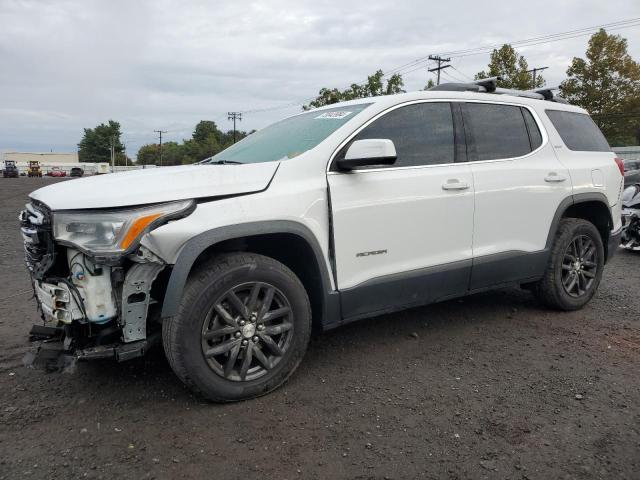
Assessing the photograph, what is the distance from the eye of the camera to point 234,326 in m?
2.83

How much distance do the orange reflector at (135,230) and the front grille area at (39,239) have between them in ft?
1.56

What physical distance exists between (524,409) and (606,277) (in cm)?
404

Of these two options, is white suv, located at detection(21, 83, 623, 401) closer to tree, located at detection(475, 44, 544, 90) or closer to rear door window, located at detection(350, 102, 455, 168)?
rear door window, located at detection(350, 102, 455, 168)

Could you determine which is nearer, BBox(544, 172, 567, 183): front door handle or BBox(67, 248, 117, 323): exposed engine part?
BBox(67, 248, 117, 323): exposed engine part

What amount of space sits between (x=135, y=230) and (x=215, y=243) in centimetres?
43

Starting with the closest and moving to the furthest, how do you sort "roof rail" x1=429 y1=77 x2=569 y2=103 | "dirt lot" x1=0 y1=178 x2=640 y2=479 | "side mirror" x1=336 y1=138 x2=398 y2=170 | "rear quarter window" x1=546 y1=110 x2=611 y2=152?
"dirt lot" x1=0 y1=178 x2=640 y2=479
"side mirror" x1=336 y1=138 x2=398 y2=170
"roof rail" x1=429 y1=77 x2=569 y2=103
"rear quarter window" x1=546 y1=110 x2=611 y2=152

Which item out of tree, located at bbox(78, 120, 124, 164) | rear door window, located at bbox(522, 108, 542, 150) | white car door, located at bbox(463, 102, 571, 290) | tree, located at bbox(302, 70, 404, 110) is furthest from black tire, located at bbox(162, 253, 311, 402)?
tree, located at bbox(78, 120, 124, 164)

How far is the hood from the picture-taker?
Answer: 2.60 meters

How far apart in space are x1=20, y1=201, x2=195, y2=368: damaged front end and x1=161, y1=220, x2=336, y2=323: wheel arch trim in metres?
0.10

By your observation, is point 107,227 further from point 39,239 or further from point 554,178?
point 554,178

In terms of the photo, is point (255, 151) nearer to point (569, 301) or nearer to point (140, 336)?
point (140, 336)

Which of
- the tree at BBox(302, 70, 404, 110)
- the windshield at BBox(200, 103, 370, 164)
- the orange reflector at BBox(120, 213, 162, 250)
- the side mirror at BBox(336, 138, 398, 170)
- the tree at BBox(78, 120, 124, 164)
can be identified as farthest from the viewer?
the tree at BBox(78, 120, 124, 164)

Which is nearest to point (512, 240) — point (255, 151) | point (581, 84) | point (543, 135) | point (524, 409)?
point (543, 135)

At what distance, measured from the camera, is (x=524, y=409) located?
285 centimetres
